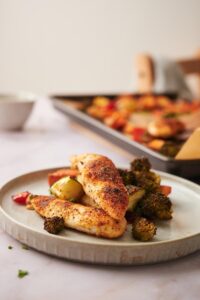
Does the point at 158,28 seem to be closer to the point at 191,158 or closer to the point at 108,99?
the point at 108,99

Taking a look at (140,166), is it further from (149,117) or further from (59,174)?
(149,117)

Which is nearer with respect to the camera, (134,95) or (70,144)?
(70,144)

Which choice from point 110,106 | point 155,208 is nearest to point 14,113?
point 110,106

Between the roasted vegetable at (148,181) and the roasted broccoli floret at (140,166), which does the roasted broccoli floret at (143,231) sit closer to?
the roasted vegetable at (148,181)

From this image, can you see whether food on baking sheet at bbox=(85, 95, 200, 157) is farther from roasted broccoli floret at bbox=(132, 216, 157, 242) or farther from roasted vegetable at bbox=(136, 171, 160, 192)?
roasted broccoli floret at bbox=(132, 216, 157, 242)

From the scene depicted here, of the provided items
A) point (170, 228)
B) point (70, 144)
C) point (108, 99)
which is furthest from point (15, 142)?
point (170, 228)

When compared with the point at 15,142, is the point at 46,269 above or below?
above

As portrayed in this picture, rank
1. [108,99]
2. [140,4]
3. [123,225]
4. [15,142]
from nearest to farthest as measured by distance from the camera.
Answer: [123,225]
[15,142]
[108,99]
[140,4]

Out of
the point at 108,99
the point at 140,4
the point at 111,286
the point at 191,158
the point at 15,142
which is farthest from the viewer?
the point at 140,4
